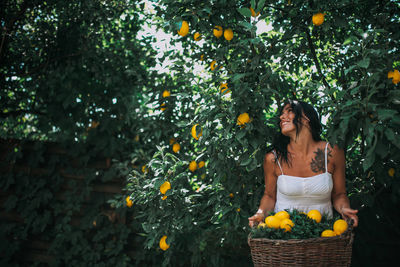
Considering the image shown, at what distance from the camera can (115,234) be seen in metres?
3.36

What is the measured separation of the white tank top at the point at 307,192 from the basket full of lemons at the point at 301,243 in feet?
0.96

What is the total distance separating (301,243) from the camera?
1.35 m

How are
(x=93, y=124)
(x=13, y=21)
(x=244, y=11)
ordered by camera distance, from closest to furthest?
(x=244, y=11)
(x=13, y=21)
(x=93, y=124)

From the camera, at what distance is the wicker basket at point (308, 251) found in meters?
1.36

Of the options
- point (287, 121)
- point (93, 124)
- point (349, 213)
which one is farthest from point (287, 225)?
point (93, 124)

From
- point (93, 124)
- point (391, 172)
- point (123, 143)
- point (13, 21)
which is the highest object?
point (13, 21)

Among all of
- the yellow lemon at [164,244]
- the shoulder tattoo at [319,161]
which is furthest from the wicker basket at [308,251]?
the yellow lemon at [164,244]

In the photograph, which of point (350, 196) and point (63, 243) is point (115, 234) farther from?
point (350, 196)

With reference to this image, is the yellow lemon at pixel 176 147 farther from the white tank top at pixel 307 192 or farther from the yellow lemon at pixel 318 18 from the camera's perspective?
the yellow lemon at pixel 318 18

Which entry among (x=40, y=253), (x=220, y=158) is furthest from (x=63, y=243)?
(x=220, y=158)

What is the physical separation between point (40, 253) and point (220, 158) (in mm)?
2463

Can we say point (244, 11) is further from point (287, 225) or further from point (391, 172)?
point (391, 172)

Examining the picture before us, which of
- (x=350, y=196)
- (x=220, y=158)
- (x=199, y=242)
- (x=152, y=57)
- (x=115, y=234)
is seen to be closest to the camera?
(x=220, y=158)

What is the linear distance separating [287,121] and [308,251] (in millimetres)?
733
